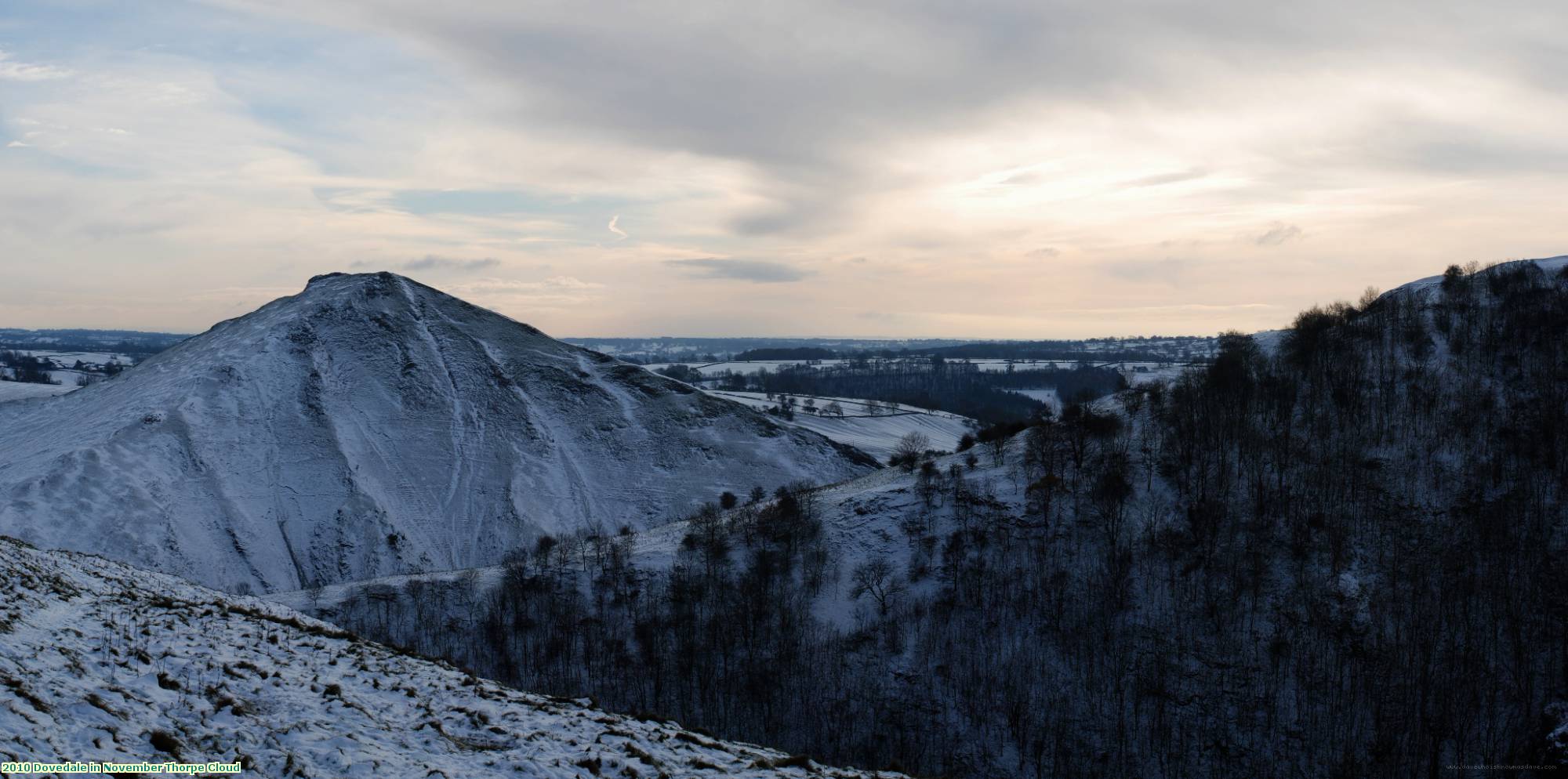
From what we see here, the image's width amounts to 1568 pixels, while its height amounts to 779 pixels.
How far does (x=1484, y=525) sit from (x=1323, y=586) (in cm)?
998

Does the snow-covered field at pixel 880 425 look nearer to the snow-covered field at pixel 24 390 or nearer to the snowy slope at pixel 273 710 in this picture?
the snowy slope at pixel 273 710

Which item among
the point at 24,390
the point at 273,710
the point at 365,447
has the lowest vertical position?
the point at 365,447

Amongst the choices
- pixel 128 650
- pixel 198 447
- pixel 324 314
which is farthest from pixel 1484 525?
pixel 324 314

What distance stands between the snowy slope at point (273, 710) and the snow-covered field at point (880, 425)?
96750 mm

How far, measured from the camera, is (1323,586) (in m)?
44.7

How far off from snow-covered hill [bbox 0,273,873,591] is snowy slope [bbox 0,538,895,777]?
4945cm

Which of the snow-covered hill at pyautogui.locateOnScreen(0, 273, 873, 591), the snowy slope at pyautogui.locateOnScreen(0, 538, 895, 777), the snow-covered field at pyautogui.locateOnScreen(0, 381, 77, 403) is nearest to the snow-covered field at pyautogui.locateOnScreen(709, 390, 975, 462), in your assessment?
the snow-covered hill at pyautogui.locateOnScreen(0, 273, 873, 591)

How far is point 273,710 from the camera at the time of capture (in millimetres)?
15172

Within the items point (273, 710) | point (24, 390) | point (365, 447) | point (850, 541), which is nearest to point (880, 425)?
point (365, 447)

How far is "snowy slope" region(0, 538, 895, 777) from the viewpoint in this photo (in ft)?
39.3

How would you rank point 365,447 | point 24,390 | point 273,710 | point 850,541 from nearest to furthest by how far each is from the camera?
point 273,710 → point 850,541 → point 365,447 → point 24,390

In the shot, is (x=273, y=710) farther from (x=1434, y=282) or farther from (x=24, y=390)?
(x=24, y=390)

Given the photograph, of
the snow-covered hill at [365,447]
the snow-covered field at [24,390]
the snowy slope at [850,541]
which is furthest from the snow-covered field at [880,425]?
the snow-covered field at [24,390]

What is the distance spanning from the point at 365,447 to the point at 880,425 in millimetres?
88235
